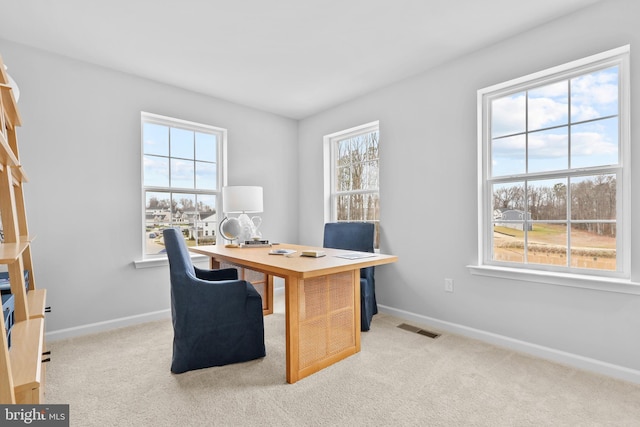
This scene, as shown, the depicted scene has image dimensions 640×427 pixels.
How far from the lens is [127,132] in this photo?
10.3ft

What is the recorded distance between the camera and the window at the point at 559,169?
217 cm

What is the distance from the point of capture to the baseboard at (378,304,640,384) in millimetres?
2074

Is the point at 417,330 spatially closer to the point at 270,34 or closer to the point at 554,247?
the point at 554,247

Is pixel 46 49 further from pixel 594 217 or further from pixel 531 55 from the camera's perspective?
pixel 594 217

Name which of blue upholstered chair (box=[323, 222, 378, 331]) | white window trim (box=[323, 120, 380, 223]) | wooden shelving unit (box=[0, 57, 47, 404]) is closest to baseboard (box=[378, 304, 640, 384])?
blue upholstered chair (box=[323, 222, 378, 331])

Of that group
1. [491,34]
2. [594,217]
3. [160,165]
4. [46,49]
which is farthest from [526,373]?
[46,49]

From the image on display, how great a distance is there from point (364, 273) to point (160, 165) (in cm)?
242

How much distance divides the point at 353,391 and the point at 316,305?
57 centimetres

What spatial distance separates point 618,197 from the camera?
2.15 meters

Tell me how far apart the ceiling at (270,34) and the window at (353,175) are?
0.74m

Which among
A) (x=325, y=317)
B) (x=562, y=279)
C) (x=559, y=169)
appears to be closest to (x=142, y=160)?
(x=325, y=317)

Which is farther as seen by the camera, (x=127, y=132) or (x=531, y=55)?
(x=127, y=132)

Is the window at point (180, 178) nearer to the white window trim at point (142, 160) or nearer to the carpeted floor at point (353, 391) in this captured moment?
the white window trim at point (142, 160)

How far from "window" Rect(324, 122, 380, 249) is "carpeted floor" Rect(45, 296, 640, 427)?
1656 millimetres
